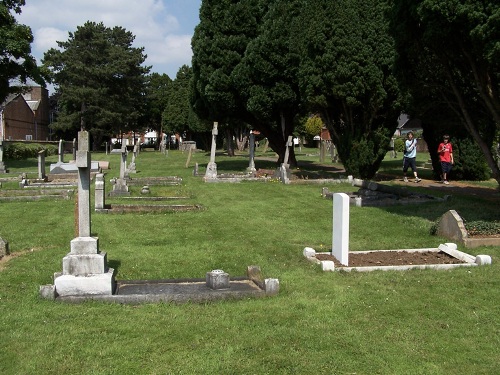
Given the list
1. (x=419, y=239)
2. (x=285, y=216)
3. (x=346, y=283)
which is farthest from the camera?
(x=285, y=216)

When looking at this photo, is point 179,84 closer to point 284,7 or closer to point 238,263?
point 284,7

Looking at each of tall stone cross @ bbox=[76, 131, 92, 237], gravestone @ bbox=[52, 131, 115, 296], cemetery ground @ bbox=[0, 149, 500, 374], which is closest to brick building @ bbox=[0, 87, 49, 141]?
cemetery ground @ bbox=[0, 149, 500, 374]

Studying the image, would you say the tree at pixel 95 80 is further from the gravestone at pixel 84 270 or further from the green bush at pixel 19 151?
the gravestone at pixel 84 270

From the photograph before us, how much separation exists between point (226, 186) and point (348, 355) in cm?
1565

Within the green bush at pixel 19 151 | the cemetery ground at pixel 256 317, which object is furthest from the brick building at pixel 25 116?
the cemetery ground at pixel 256 317

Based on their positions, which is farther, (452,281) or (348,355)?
(452,281)

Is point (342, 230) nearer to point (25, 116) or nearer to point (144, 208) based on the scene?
point (144, 208)

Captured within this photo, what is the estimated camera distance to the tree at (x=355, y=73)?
20109mm

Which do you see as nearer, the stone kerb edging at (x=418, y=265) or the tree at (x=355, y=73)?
the stone kerb edging at (x=418, y=265)

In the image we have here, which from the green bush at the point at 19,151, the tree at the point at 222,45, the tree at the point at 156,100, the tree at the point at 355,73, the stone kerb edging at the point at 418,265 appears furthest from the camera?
the tree at the point at 156,100

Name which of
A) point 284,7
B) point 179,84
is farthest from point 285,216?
point 179,84

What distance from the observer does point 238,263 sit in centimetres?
848

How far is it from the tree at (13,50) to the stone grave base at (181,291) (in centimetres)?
2514

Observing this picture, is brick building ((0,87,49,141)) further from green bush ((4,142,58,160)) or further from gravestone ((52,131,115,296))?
gravestone ((52,131,115,296))
